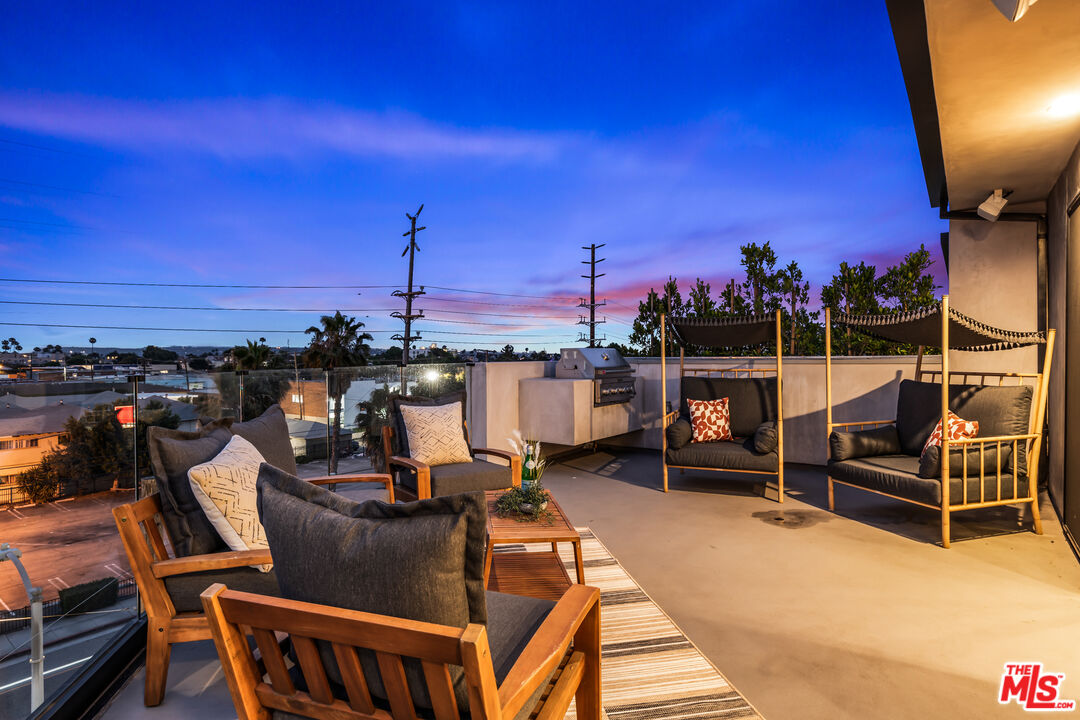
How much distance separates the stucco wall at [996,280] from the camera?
4.81 m

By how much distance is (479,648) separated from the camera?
80cm

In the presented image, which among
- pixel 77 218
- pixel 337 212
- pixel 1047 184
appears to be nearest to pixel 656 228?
pixel 1047 184

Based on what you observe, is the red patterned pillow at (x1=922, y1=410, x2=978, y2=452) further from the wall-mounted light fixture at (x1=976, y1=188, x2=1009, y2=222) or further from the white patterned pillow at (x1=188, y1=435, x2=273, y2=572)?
the white patterned pillow at (x1=188, y1=435, x2=273, y2=572)

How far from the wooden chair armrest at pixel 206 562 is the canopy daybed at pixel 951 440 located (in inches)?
150

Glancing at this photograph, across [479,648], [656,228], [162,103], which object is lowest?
[479,648]

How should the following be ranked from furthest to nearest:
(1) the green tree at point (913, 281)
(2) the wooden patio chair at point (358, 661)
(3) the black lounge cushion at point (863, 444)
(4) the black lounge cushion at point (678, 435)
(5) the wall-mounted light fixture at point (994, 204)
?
(1) the green tree at point (913, 281) → (4) the black lounge cushion at point (678, 435) → (5) the wall-mounted light fixture at point (994, 204) → (3) the black lounge cushion at point (863, 444) → (2) the wooden patio chair at point (358, 661)

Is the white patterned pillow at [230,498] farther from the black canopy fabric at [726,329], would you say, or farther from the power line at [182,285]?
the power line at [182,285]

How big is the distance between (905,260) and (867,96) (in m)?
2.51

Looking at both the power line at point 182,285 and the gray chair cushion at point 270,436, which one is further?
the power line at point 182,285

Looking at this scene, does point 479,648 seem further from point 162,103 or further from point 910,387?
point 162,103

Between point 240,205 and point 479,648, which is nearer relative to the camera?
point 479,648

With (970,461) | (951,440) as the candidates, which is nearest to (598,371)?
(951,440)

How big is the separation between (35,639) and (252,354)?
18124mm

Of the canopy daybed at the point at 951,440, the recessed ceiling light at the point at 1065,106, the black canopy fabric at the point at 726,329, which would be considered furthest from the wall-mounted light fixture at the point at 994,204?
the black canopy fabric at the point at 726,329
